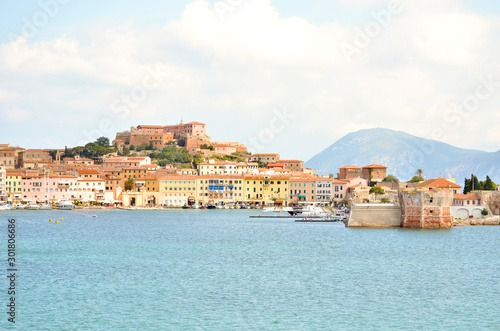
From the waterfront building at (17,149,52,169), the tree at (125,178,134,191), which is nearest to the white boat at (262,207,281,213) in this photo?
the tree at (125,178,134,191)

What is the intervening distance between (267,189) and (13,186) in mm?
37136

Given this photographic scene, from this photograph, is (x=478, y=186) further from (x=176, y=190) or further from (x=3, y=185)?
(x=3, y=185)

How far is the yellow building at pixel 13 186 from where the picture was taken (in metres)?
101

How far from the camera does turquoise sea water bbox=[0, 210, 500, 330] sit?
824 inches

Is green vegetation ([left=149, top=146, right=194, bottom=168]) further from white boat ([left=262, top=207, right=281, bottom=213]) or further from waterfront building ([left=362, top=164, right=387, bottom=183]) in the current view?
waterfront building ([left=362, top=164, right=387, bottom=183])

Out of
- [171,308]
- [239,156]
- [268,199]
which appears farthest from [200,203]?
[171,308]

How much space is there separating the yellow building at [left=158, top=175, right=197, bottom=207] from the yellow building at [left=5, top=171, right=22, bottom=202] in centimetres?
2033

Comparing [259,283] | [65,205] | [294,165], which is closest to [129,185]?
[65,205]

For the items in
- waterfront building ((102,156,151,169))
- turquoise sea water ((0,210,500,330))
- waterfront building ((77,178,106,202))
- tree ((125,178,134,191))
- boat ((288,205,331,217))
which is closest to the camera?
turquoise sea water ((0,210,500,330))

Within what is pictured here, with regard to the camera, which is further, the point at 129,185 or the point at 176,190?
the point at 129,185

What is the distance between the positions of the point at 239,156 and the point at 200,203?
24.8m

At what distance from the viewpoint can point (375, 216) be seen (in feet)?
168

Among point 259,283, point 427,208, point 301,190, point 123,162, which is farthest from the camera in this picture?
point 123,162

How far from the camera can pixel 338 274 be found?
29531 mm
